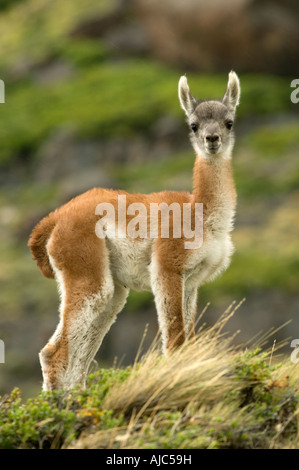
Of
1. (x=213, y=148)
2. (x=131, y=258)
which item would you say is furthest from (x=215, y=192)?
(x=131, y=258)

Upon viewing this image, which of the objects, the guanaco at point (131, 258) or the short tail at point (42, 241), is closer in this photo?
the guanaco at point (131, 258)

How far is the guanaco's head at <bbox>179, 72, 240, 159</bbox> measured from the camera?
10570 millimetres

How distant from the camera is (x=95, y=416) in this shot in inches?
341

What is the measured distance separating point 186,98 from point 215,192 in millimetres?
1546

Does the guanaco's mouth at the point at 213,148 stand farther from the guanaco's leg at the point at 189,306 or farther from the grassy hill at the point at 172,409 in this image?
the grassy hill at the point at 172,409

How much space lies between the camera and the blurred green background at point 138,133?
96.4 ft

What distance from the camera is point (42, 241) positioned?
1070cm

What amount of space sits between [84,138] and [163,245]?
98.9ft

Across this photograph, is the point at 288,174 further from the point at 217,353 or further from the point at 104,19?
the point at 217,353

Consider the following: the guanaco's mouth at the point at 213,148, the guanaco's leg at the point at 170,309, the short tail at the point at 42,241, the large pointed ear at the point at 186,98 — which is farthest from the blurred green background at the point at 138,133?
the guanaco's mouth at the point at 213,148

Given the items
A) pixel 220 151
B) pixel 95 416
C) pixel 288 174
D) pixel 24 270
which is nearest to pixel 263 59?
pixel 288 174

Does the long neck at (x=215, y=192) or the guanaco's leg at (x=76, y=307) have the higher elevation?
the long neck at (x=215, y=192)

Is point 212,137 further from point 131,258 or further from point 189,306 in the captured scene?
point 189,306

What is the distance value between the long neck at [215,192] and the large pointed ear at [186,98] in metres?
0.85
